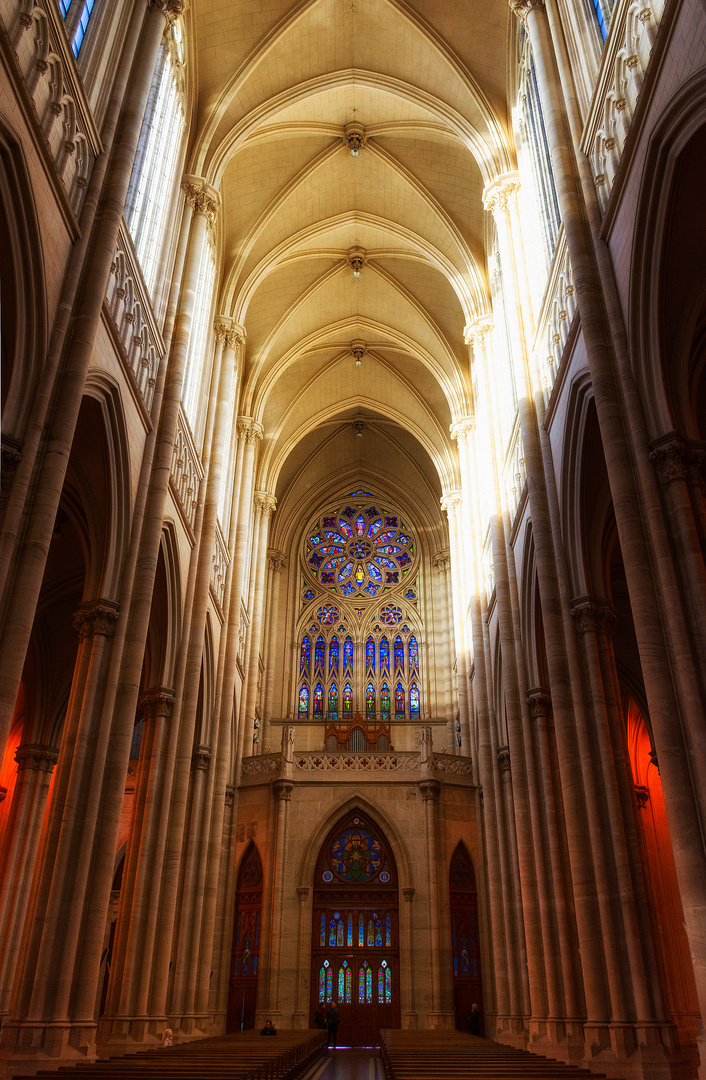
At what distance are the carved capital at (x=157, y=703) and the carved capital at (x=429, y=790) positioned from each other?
842 centimetres

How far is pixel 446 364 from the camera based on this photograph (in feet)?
82.6

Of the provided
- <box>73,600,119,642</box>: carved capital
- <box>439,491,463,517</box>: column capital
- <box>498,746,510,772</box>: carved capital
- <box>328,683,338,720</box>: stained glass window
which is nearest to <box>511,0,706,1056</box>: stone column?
<box>73,600,119,642</box>: carved capital

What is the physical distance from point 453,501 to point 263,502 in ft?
19.0

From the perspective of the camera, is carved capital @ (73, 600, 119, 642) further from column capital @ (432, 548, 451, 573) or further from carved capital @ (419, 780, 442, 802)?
column capital @ (432, 548, 451, 573)

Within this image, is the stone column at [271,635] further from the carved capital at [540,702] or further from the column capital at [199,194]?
the column capital at [199,194]

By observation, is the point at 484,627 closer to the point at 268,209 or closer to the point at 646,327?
the point at 268,209

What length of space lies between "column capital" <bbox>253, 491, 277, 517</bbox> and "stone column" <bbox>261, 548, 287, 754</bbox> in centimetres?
372

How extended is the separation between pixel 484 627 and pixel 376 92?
492 inches

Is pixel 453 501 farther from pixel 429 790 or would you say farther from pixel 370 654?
pixel 429 790

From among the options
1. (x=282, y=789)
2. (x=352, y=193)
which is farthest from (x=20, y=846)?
(x=352, y=193)

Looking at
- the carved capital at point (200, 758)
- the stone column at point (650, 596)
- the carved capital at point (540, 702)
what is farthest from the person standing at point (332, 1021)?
the stone column at point (650, 596)

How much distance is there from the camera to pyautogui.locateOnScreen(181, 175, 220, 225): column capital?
1693 centimetres

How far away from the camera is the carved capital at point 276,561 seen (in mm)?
30531

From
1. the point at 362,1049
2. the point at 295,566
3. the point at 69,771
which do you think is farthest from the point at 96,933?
the point at 295,566
